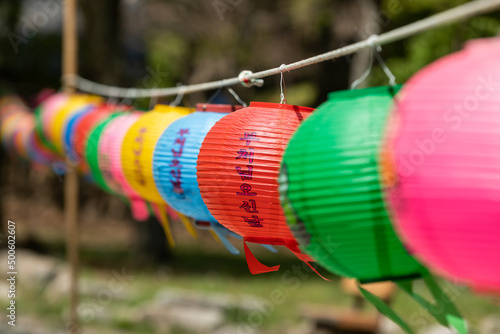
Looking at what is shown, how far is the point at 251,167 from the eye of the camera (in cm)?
163

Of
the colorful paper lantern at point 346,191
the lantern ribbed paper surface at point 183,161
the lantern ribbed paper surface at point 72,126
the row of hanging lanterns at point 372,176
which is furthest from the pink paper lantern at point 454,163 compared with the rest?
the lantern ribbed paper surface at point 72,126

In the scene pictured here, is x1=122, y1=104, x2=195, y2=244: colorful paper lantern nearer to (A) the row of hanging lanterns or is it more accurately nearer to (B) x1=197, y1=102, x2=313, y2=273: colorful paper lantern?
(A) the row of hanging lanterns

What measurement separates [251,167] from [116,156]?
122 cm

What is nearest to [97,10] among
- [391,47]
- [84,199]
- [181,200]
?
[391,47]

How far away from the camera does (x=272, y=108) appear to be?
67.6 inches

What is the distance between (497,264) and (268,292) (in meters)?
5.73

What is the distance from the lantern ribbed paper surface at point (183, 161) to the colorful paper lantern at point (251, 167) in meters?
0.28

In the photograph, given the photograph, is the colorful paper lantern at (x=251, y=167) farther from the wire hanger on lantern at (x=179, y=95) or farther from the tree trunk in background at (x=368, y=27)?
the tree trunk in background at (x=368, y=27)

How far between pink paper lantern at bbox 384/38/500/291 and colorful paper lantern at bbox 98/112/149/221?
1765mm

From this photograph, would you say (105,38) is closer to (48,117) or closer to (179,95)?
(48,117)

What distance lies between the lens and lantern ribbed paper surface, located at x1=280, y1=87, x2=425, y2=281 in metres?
1.22

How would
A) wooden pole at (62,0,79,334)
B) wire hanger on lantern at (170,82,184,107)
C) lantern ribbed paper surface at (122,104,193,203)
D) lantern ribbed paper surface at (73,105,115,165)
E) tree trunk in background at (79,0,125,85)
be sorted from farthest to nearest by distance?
tree trunk in background at (79,0,125,85) → wooden pole at (62,0,79,334) → lantern ribbed paper surface at (73,105,115,165) → wire hanger on lantern at (170,82,184,107) → lantern ribbed paper surface at (122,104,193,203)

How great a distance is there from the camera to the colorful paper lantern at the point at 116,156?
8.90 ft

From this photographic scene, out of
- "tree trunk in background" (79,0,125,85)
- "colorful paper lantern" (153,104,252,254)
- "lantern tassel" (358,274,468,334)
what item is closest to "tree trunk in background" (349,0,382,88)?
"tree trunk in background" (79,0,125,85)
